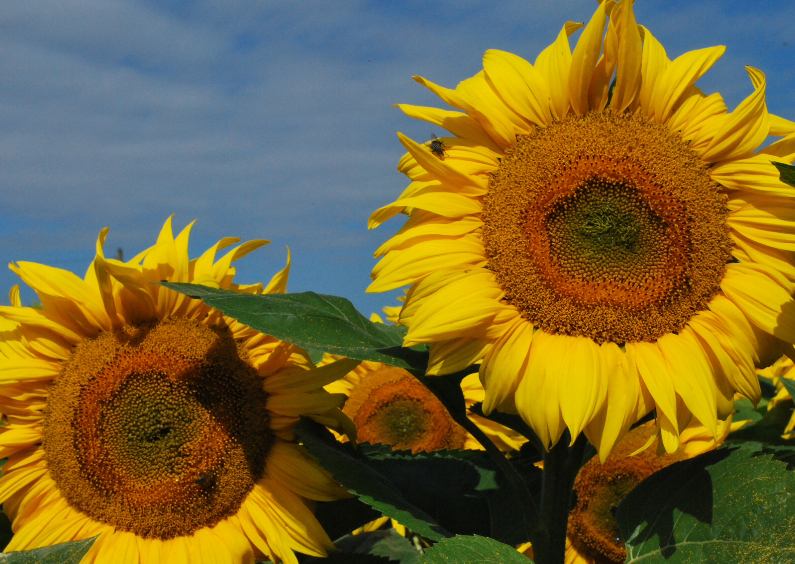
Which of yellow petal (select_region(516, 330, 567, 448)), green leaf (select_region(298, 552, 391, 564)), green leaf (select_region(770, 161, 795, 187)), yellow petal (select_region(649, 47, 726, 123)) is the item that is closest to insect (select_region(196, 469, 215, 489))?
green leaf (select_region(298, 552, 391, 564))

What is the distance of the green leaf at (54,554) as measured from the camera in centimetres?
224

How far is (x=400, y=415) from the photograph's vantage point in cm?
425

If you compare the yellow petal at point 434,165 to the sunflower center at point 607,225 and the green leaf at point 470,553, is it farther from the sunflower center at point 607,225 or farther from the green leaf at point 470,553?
the green leaf at point 470,553

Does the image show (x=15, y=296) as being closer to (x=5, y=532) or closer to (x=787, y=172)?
(x=5, y=532)

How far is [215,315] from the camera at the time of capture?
2686mm

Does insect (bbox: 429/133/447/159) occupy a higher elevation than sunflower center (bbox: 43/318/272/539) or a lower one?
higher

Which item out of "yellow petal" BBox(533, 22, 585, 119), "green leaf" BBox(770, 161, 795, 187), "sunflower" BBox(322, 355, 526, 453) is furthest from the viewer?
"sunflower" BBox(322, 355, 526, 453)

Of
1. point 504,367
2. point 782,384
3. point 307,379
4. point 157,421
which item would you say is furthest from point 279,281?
point 782,384

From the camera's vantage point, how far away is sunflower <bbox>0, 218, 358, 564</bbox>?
255 cm

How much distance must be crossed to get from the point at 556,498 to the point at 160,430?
57.3 inches

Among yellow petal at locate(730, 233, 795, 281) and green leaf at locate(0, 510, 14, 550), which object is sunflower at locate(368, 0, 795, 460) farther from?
green leaf at locate(0, 510, 14, 550)

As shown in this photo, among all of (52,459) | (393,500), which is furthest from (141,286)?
(393,500)

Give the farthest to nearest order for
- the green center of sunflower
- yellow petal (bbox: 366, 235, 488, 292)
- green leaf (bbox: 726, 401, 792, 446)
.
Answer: green leaf (bbox: 726, 401, 792, 446) < the green center of sunflower < yellow petal (bbox: 366, 235, 488, 292)

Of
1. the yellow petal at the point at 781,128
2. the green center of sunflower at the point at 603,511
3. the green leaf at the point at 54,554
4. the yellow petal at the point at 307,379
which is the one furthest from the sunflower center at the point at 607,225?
the green leaf at the point at 54,554
